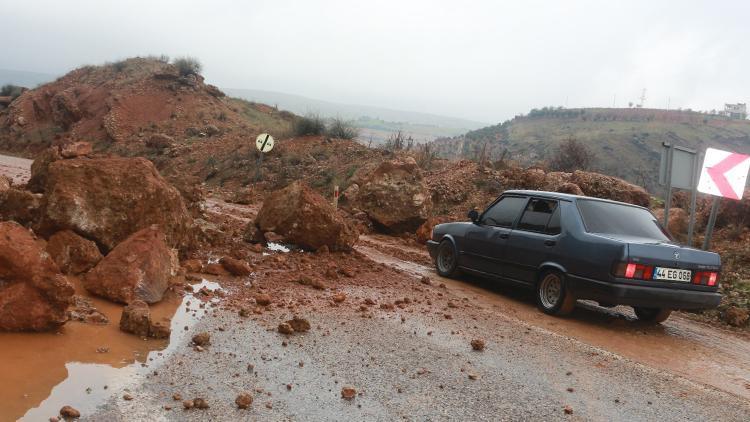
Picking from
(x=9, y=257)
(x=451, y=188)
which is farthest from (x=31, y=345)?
(x=451, y=188)

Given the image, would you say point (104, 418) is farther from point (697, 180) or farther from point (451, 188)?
point (451, 188)

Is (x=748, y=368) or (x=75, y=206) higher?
(x=75, y=206)

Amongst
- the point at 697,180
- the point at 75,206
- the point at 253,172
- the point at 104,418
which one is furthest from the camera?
the point at 253,172

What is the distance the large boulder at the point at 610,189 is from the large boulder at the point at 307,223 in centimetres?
977

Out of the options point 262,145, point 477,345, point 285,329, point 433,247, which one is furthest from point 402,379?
point 262,145

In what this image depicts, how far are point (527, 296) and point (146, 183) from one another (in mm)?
5531

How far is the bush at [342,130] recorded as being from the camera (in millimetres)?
31955

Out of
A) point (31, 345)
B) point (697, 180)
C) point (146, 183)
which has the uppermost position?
point (697, 180)

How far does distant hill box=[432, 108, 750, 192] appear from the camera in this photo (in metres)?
62.8

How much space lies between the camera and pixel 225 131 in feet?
126

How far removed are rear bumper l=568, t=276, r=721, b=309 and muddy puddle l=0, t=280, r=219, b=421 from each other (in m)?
4.39

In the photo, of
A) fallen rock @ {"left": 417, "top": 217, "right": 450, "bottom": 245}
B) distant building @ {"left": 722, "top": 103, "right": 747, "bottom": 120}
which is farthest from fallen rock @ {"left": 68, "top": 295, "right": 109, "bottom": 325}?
distant building @ {"left": 722, "top": 103, "right": 747, "bottom": 120}

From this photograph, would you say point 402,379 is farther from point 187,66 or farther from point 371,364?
point 187,66

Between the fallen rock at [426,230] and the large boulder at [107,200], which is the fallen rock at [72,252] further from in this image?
the fallen rock at [426,230]
